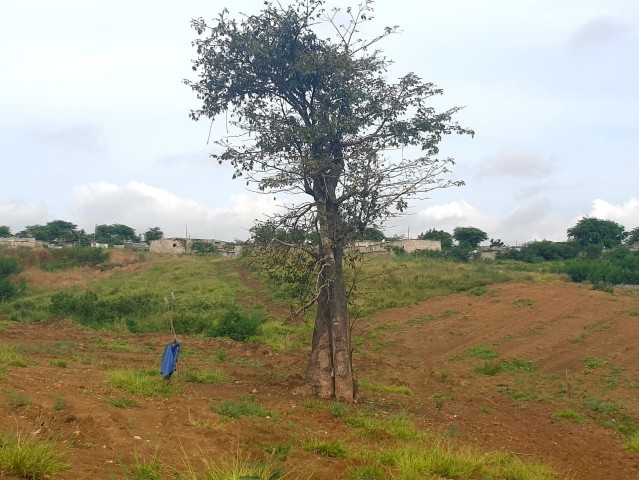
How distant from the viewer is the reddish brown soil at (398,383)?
641cm

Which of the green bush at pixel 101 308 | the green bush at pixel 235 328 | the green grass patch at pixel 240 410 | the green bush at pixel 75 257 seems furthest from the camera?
the green bush at pixel 75 257

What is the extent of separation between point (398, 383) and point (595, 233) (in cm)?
4146

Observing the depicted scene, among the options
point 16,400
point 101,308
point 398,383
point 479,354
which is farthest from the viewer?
point 101,308

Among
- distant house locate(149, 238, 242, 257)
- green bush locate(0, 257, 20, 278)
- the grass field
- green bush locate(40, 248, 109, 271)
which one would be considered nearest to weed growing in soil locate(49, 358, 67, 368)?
the grass field

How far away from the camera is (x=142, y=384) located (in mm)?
8969

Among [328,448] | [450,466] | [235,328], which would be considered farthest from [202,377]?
[235,328]

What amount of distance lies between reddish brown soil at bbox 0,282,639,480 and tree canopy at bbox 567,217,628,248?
89.4ft

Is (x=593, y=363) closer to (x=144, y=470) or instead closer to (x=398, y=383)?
(x=398, y=383)

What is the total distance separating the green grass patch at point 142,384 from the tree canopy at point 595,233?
1812 inches

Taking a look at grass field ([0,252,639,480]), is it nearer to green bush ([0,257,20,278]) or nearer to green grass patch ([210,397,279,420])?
green grass patch ([210,397,279,420])

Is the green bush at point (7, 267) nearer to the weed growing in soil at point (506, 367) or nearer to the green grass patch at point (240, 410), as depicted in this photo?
the weed growing in soil at point (506, 367)

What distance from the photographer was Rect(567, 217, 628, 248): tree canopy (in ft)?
165

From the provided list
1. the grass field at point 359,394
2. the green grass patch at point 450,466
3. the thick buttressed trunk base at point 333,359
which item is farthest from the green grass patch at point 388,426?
the thick buttressed trunk base at point 333,359

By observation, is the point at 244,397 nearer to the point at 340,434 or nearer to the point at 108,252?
the point at 340,434
